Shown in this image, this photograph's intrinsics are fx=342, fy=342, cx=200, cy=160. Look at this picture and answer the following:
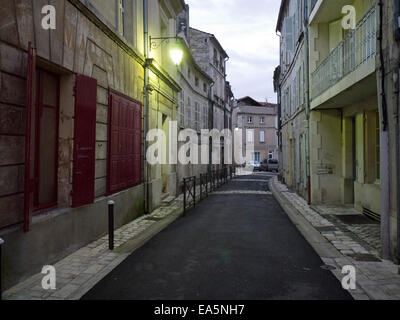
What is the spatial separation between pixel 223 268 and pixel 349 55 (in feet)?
18.4

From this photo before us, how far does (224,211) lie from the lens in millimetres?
9953

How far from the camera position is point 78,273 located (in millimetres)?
4566

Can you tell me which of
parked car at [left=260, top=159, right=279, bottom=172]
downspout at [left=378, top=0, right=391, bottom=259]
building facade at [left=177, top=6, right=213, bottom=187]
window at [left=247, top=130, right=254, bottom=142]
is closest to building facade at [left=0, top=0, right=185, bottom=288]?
downspout at [left=378, top=0, right=391, bottom=259]

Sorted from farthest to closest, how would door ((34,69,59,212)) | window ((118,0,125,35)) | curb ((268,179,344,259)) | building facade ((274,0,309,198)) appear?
building facade ((274,0,309,198)), window ((118,0,125,35)), curb ((268,179,344,259)), door ((34,69,59,212))

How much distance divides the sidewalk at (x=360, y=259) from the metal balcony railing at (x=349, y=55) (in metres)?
3.24

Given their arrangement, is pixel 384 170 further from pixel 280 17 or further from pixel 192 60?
pixel 280 17

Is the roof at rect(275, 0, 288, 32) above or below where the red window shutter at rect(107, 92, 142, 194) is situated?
above

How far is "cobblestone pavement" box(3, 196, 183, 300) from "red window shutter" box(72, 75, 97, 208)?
2.80ft

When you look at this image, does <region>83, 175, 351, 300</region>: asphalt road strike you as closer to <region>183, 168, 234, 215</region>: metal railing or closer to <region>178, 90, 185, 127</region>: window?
<region>183, 168, 234, 215</region>: metal railing

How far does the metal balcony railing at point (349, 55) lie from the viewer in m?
6.32

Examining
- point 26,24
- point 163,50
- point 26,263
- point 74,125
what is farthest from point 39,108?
point 163,50

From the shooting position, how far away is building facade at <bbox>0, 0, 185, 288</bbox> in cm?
412

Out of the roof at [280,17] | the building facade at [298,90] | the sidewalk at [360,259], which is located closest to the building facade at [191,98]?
the building facade at [298,90]
